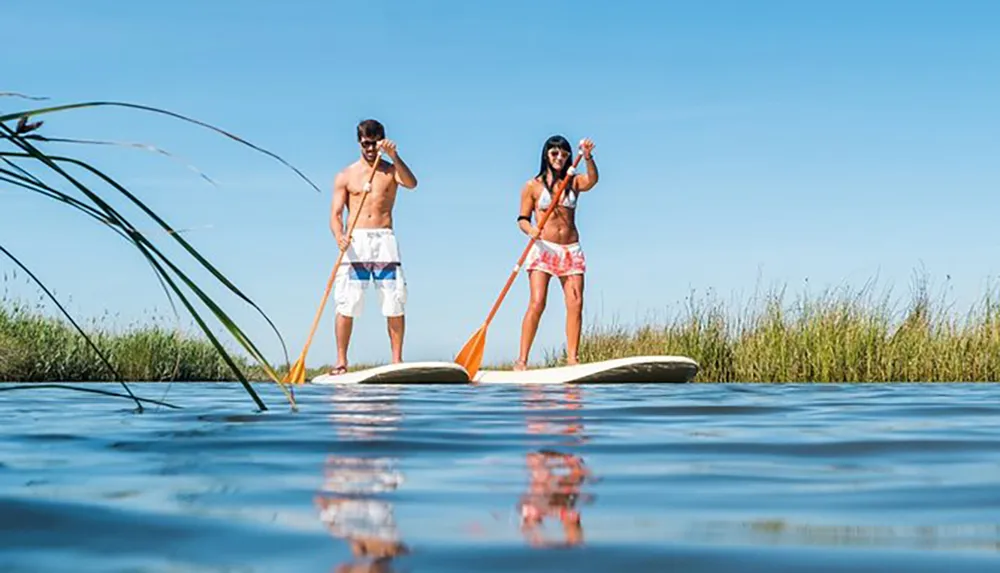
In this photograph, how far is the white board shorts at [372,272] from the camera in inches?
410

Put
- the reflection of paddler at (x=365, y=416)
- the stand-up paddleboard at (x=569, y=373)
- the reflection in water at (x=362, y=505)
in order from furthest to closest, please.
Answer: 1. the stand-up paddleboard at (x=569, y=373)
2. the reflection of paddler at (x=365, y=416)
3. the reflection in water at (x=362, y=505)

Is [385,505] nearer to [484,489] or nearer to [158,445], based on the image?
[484,489]

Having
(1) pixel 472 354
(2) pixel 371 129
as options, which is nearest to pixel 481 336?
(1) pixel 472 354

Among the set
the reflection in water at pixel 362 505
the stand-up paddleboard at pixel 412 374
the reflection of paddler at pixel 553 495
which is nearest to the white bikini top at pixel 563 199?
the stand-up paddleboard at pixel 412 374

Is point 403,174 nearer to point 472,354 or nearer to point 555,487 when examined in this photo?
point 472,354

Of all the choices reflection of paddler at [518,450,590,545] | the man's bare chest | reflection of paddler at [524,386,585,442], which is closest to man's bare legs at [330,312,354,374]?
the man's bare chest

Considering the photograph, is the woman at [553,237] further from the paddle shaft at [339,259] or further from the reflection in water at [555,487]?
the reflection in water at [555,487]

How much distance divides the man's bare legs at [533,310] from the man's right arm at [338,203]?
1747mm

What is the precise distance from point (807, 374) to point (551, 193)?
→ 11.4 ft

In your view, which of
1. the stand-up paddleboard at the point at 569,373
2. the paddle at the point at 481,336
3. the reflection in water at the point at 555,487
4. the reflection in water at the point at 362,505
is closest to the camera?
the reflection in water at the point at 362,505

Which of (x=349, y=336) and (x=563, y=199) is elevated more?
(x=563, y=199)

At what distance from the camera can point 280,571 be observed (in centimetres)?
128

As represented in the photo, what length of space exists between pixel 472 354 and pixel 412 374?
1.45m

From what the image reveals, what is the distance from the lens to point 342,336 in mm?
10492
